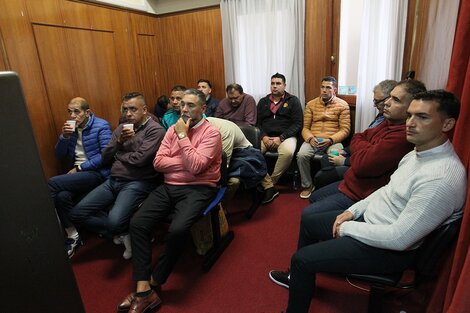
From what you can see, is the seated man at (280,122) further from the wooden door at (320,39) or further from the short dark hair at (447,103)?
the short dark hair at (447,103)

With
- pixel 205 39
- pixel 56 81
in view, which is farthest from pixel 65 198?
pixel 205 39

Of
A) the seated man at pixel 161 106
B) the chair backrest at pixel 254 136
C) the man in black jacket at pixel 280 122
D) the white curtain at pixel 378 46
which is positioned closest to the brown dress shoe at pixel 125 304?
the chair backrest at pixel 254 136

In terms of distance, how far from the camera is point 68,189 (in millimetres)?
2379

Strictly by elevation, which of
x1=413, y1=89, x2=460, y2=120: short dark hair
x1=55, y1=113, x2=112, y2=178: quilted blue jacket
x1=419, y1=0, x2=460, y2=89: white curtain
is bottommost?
x1=55, y1=113, x2=112, y2=178: quilted blue jacket

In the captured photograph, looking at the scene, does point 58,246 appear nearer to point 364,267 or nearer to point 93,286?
point 364,267

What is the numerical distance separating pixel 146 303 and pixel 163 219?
1.69ft

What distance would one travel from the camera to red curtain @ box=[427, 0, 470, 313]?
97 centimetres

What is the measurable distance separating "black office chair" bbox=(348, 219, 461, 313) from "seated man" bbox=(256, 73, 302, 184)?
194 cm

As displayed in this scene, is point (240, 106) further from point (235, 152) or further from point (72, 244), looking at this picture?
point (72, 244)

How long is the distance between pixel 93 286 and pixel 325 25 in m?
3.38

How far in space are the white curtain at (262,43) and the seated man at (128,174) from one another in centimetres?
194

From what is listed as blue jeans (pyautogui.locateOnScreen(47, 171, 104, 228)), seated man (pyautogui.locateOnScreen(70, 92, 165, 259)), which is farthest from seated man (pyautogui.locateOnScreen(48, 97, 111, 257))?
seated man (pyautogui.locateOnScreen(70, 92, 165, 259))

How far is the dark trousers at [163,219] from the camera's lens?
181 cm

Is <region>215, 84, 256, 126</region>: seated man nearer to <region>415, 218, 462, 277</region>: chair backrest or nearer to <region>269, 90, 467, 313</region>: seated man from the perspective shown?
<region>269, 90, 467, 313</region>: seated man
